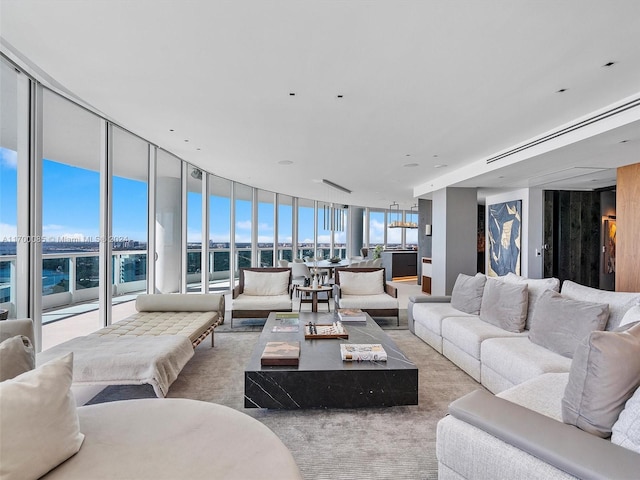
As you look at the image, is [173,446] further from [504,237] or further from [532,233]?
[504,237]

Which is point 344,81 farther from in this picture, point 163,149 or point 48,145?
point 163,149

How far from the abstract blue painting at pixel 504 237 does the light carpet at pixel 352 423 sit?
5.60m

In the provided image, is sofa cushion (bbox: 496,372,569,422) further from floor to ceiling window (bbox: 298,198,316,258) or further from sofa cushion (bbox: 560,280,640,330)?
floor to ceiling window (bbox: 298,198,316,258)

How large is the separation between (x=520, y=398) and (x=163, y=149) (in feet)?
18.9

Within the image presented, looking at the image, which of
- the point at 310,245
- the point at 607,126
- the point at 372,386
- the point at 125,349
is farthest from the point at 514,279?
the point at 310,245

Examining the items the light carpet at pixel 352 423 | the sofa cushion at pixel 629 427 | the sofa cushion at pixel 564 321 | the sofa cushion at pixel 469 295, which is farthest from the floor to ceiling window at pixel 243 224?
the sofa cushion at pixel 629 427

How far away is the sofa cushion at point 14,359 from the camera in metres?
1.47

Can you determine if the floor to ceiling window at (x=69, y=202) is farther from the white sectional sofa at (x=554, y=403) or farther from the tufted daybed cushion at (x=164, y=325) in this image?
the white sectional sofa at (x=554, y=403)

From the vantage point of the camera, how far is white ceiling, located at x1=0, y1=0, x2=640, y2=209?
7.03 ft

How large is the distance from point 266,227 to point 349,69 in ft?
24.8

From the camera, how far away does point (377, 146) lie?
524 cm

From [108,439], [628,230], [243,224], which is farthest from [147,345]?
[628,230]

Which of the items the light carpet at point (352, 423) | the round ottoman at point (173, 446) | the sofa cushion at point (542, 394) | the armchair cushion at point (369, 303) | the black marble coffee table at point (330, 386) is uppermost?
the round ottoman at point (173, 446)

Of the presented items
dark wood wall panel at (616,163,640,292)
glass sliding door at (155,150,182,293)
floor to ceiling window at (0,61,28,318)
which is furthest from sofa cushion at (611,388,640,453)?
glass sliding door at (155,150,182,293)
